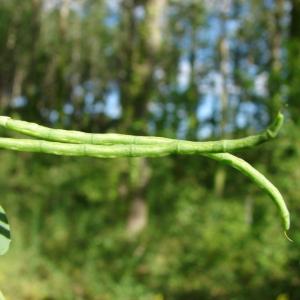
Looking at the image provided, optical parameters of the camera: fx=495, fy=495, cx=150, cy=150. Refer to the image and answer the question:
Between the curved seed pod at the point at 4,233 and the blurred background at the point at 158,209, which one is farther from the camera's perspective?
the blurred background at the point at 158,209

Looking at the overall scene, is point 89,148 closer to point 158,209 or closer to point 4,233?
point 4,233

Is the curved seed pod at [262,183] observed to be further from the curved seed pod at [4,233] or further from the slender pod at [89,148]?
the curved seed pod at [4,233]

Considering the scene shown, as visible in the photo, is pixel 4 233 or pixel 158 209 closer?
pixel 4 233

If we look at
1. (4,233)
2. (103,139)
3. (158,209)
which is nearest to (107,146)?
(103,139)

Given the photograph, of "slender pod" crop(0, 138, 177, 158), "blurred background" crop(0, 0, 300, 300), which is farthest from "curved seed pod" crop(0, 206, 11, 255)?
"blurred background" crop(0, 0, 300, 300)

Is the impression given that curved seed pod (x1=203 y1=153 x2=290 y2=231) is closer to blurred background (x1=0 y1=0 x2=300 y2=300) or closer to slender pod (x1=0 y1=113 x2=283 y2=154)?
slender pod (x1=0 y1=113 x2=283 y2=154)

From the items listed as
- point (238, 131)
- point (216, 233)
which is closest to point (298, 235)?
point (216, 233)

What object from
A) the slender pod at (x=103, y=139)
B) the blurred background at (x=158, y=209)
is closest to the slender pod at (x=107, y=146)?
the slender pod at (x=103, y=139)

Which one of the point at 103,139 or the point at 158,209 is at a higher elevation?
the point at 103,139

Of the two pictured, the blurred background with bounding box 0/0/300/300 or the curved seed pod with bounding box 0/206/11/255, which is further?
the blurred background with bounding box 0/0/300/300

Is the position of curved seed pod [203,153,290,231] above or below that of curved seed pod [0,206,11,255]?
above

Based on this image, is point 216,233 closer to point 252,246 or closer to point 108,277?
point 252,246

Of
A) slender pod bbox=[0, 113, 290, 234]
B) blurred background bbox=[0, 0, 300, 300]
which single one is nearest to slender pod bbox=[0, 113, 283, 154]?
slender pod bbox=[0, 113, 290, 234]
